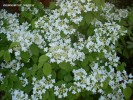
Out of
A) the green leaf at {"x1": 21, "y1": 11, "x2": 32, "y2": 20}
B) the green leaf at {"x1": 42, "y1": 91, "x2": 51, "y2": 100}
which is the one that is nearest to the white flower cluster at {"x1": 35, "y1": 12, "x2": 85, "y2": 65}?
the green leaf at {"x1": 21, "y1": 11, "x2": 32, "y2": 20}

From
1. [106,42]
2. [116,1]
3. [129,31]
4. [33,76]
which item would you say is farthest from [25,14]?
[116,1]

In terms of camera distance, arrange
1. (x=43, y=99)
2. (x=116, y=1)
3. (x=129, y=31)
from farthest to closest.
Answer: (x=116, y=1) < (x=129, y=31) < (x=43, y=99)

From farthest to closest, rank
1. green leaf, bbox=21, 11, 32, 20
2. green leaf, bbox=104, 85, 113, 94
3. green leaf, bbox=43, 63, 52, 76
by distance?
green leaf, bbox=21, 11, 32, 20
green leaf, bbox=104, 85, 113, 94
green leaf, bbox=43, 63, 52, 76

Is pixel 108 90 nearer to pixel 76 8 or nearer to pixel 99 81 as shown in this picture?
pixel 99 81

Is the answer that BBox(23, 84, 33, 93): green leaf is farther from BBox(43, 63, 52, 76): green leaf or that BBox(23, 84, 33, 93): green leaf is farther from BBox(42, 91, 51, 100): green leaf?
BBox(43, 63, 52, 76): green leaf

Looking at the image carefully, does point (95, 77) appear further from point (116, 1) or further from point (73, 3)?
point (116, 1)

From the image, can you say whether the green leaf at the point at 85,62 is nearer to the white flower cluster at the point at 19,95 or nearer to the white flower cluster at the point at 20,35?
the white flower cluster at the point at 20,35

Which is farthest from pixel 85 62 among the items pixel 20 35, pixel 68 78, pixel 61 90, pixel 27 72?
pixel 20 35
